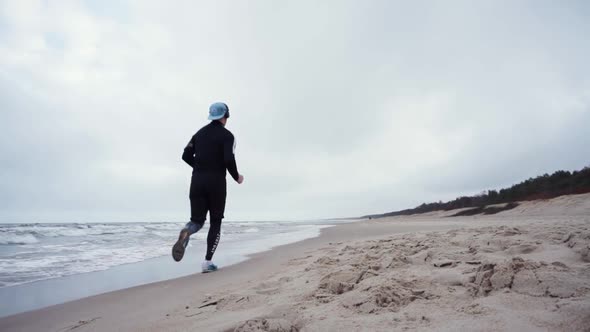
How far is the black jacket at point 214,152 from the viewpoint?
4207 mm

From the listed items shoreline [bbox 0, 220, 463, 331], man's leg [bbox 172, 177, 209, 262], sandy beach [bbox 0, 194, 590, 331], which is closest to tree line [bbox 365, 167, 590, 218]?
sandy beach [bbox 0, 194, 590, 331]

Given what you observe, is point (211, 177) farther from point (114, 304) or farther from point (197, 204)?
point (114, 304)

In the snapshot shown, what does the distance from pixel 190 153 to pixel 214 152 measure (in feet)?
Result: 1.47

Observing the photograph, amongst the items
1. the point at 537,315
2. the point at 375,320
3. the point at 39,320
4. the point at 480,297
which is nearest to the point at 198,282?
the point at 39,320

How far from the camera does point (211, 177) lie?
414 centimetres

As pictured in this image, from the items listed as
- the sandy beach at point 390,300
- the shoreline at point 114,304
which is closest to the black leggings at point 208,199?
the shoreline at point 114,304

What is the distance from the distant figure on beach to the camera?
4117 mm

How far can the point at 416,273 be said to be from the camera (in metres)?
2.21

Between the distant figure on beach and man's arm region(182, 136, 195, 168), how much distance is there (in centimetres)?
7

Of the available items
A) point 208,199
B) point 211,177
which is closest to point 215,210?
point 208,199

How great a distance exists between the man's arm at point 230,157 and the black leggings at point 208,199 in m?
0.14

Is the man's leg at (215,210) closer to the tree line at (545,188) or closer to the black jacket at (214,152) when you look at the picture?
the black jacket at (214,152)

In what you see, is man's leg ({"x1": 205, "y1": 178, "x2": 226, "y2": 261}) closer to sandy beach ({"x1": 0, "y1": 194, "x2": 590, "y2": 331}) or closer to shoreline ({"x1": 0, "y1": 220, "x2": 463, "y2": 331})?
shoreline ({"x1": 0, "y1": 220, "x2": 463, "y2": 331})

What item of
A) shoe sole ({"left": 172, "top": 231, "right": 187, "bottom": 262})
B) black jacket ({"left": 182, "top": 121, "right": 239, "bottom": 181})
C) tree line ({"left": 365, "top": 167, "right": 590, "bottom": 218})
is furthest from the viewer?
tree line ({"left": 365, "top": 167, "right": 590, "bottom": 218})
